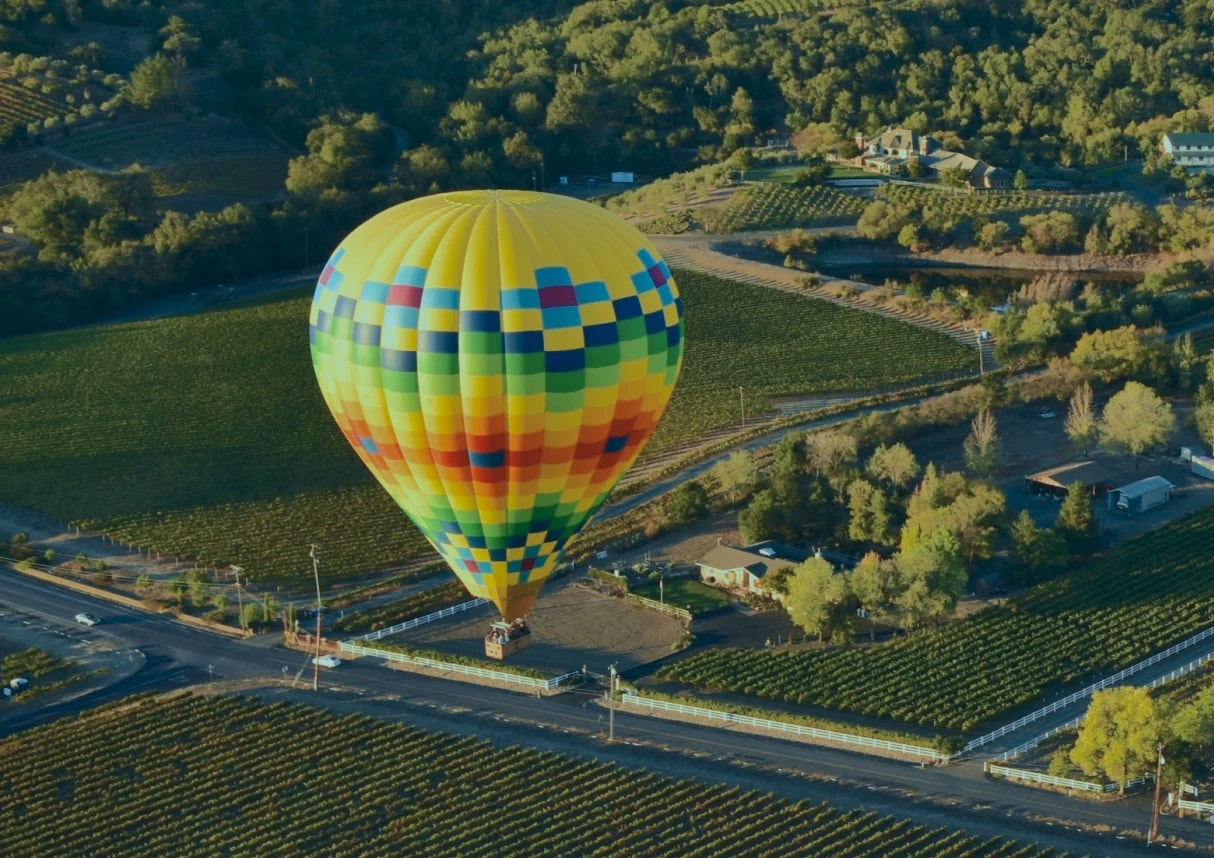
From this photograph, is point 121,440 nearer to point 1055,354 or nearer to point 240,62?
point 1055,354

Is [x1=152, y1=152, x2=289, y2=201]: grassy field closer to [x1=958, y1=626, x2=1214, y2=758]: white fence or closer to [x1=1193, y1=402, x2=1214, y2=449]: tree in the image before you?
[x1=1193, y1=402, x2=1214, y2=449]: tree

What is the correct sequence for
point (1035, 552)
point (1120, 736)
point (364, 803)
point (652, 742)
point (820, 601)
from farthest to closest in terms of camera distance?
point (1035, 552) < point (820, 601) < point (652, 742) < point (1120, 736) < point (364, 803)

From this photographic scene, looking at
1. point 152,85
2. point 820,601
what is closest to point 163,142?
point 152,85

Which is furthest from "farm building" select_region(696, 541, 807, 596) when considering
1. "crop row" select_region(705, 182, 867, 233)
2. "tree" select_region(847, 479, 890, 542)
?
"crop row" select_region(705, 182, 867, 233)

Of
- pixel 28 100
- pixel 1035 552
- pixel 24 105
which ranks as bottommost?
pixel 1035 552

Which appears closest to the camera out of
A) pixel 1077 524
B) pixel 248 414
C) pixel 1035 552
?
pixel 1035 552

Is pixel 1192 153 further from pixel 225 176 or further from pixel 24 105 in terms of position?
pixel 24 105
